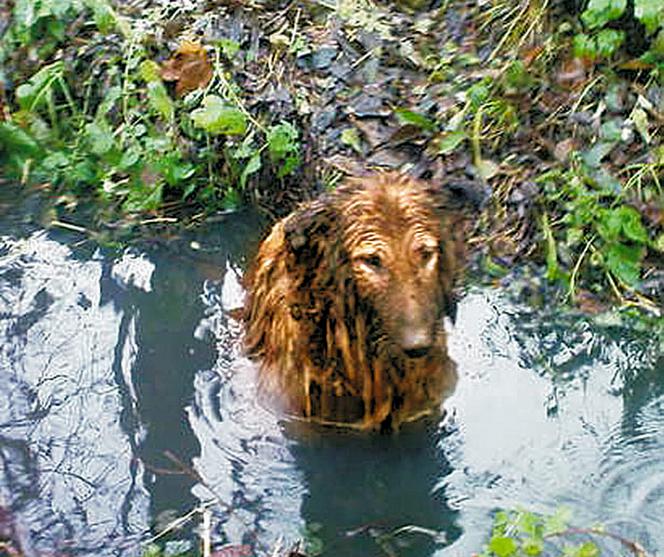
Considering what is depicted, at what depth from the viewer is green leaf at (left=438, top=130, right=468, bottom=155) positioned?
7426 mm

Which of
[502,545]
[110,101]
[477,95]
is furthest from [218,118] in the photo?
[502,545]

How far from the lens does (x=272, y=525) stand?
536cm

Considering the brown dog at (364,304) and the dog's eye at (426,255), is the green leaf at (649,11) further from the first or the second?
the dog's eye at (426,255)

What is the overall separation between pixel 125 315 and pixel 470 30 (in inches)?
120

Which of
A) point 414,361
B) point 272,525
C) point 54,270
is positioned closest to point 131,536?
point 272,525

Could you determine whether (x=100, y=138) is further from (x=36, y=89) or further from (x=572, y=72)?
(x=572, y=72)

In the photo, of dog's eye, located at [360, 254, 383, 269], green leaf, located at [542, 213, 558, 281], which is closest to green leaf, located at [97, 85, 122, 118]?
green leaf, located at [542, 213, 558, 281]

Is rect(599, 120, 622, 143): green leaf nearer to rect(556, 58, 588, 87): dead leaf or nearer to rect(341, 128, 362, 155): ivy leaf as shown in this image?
rect(556, 58, 588, 87): dead leaf

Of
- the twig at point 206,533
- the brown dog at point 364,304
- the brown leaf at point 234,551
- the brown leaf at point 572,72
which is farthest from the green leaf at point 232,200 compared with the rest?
the brown leaf at point 234,551

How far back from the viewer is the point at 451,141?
7.44 meters

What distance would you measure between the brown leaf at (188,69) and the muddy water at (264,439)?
1507 millimetres

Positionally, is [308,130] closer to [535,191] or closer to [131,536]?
[535,191]

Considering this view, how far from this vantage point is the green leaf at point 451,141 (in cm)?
743

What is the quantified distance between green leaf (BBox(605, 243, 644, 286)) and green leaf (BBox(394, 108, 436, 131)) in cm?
142
